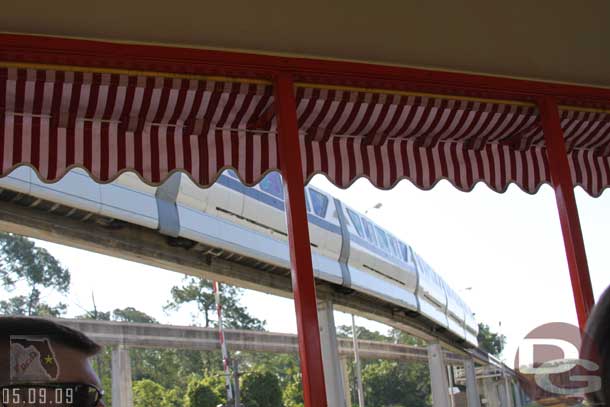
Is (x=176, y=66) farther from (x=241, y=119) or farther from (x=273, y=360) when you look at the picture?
(x=273, y=360)

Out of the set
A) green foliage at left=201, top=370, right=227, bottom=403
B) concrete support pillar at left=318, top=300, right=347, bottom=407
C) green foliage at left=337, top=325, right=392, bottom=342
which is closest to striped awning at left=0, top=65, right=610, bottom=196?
concrete support pillar at left=318, top=300, right=347, bottom=407

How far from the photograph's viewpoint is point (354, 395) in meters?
23.0

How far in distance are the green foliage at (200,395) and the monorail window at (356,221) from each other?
4.39m

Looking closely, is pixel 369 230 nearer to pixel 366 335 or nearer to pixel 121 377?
pixel 366 335

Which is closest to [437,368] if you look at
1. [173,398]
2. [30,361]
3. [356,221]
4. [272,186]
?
[356,221]

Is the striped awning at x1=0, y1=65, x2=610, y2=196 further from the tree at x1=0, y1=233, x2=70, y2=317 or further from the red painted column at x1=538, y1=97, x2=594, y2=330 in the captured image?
the tree at x1=0, y1=233, x2=70, y2=317

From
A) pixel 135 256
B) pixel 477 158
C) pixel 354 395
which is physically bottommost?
pixel 354 395

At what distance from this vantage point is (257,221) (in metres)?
11.7

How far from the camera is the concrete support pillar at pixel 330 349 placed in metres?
13.2

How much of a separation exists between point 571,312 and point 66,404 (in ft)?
8.58

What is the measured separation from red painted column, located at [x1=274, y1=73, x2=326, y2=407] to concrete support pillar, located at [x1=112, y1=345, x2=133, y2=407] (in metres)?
7.73

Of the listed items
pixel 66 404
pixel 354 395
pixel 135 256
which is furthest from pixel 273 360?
pixel 66 404

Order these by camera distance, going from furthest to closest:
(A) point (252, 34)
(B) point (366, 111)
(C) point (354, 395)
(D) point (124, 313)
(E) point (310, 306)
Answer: (C) point (354, 395), (D) point (124, 313), (B) point (366, 111), (A) point (252, 34), (E) point (310, 306)

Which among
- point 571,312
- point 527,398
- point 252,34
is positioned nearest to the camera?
point 527,398
